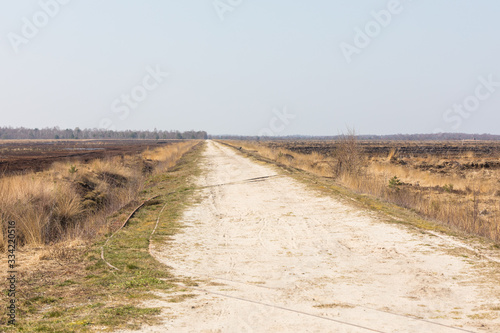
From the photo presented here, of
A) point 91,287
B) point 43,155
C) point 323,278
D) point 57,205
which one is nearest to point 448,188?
point 323,278

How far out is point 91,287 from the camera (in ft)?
18.8

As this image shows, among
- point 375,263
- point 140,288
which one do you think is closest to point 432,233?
point 375,263

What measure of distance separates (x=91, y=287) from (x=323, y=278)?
10.4 ft

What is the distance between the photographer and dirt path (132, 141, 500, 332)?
4.53 meters

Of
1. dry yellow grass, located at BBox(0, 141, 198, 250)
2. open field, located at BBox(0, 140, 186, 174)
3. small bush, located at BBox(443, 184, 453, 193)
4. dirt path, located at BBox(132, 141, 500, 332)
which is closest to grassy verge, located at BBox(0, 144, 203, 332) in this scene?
dirt path, located at BBox(132, 141, 500, 332)

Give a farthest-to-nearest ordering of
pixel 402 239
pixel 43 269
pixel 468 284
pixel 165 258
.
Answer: pixel 402 239
pixel 165 258
pixel 43 269
pixel 468 284

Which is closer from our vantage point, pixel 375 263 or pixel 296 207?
pixel 375 263

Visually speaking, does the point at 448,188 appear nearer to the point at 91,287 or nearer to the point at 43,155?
the point at 91,287

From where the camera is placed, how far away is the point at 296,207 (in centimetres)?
1215

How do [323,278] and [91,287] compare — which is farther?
[323,278]

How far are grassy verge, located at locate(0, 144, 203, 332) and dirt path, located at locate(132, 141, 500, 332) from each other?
338 millimetres

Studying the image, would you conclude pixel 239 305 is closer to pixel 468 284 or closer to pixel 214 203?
pixel 468 284

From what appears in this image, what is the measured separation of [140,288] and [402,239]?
5.10 meters

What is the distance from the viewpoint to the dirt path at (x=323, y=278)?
453 centimetres
